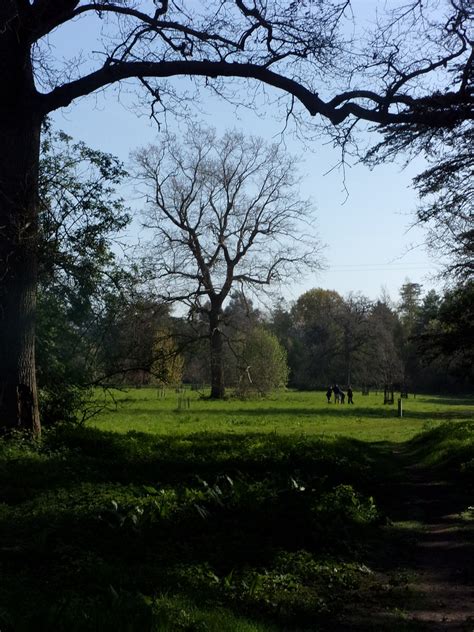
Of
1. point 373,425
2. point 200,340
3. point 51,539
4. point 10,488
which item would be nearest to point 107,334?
point 10,488

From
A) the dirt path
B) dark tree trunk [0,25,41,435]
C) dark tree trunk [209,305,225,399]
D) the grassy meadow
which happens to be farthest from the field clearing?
the grassy meadow

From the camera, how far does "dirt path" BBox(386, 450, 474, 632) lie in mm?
6035

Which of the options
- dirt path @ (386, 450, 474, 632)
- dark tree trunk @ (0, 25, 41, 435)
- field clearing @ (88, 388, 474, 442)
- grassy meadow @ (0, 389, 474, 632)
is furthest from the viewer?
field clearing @ (88, 388, 474, 442)

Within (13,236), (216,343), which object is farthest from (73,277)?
(216,343)

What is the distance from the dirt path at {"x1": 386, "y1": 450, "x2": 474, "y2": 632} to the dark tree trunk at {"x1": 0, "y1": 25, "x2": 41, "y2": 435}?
643cm

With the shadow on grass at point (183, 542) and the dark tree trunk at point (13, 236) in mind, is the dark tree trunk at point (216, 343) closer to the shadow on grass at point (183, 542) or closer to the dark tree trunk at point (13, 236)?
the dark tree trunk at point (13, 236)

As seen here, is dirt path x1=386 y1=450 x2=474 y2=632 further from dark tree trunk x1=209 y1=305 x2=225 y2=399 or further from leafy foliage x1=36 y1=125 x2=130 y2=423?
dark tree trunk x1=209 y1=305 x2=225 y2=399

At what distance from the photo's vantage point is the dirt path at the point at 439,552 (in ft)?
19.8

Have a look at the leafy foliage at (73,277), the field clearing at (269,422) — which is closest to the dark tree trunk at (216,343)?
the field clearing at (269,422)

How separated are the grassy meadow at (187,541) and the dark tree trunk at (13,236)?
3.10 ft

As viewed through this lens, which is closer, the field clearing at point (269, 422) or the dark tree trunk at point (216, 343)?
the field clearing at point (269, 422)

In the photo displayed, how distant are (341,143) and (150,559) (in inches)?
A: 342

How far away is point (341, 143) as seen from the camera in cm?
1284

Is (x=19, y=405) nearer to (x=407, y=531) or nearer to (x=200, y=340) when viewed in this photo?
(x=407, y=531)
